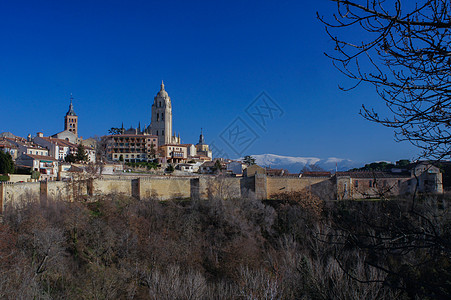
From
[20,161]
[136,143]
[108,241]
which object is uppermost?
[136,143]

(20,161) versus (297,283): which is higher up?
(20,161)

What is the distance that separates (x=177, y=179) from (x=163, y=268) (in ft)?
46.9

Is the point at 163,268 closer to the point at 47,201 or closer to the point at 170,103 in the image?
Result: the point at 47,201

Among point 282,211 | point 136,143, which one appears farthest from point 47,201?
point 136,143

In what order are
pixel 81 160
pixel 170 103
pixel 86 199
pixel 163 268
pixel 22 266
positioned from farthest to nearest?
pixel 170 103 → pixel 81 160 → pixel 86 199 → pixel 163 268 → pixel 22 266

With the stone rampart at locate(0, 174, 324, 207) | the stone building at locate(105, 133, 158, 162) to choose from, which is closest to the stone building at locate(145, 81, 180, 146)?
the stone building at locate(105, 133, 158, 162)

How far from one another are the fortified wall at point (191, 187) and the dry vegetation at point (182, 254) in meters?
1.94

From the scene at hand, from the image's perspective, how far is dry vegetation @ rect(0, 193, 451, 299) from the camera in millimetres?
10680

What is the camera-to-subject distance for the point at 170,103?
67688 millimetres

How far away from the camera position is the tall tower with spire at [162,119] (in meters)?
63.7

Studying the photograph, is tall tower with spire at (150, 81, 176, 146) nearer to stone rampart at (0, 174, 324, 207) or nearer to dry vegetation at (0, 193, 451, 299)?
stone rampart at (0, 174, 324, 207)

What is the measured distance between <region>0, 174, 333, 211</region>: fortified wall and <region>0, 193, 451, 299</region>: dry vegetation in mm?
1943

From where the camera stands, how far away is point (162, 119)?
64.6m

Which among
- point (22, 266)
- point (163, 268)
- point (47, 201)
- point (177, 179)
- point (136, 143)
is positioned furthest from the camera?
point (136, 143)
